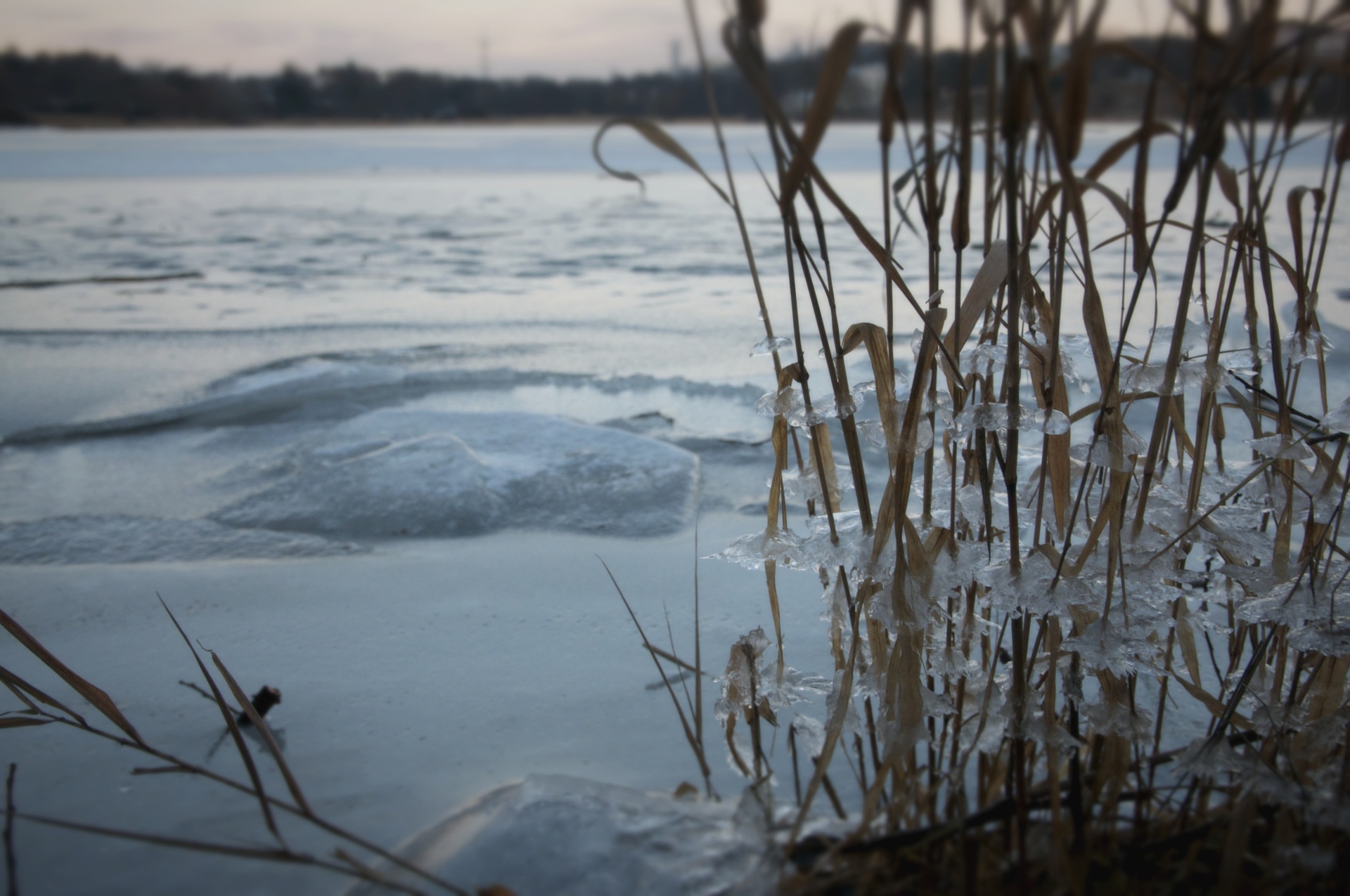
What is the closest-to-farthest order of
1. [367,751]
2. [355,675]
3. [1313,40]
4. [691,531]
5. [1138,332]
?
[1313,40]
[367,751]
[355,675]
[691,531]
[1138,332]

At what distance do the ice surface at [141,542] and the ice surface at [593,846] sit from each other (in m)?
0.85

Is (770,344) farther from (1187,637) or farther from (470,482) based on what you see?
(470,482)

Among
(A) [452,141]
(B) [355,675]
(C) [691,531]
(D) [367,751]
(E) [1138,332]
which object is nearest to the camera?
(D) [367,751]

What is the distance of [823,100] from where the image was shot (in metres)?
0.57

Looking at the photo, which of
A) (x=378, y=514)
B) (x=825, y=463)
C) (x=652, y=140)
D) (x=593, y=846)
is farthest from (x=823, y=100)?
(x=378, y=514)

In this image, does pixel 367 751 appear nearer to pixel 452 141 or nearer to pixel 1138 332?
pixel 1138 332

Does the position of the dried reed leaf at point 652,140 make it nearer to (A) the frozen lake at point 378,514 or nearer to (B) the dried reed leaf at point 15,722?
(A) the frozen lake at point 378,514

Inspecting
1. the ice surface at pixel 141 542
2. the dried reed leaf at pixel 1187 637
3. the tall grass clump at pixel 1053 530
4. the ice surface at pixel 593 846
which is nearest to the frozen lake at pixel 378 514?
the ice surface at pixel 141 542

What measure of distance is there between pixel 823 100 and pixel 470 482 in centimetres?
128

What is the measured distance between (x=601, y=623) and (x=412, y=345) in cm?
201

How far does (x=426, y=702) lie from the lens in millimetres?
1023

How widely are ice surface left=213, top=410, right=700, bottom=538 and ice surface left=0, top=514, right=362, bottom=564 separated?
0.05m

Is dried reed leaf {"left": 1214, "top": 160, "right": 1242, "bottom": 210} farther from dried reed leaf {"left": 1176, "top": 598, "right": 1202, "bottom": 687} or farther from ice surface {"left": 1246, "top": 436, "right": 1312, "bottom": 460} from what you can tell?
dried reed leaf {"left": 1176, "top": 598, "right": 1202, "bottom": 687}

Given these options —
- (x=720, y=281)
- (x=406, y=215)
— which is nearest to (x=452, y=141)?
(x=406, y=215)
